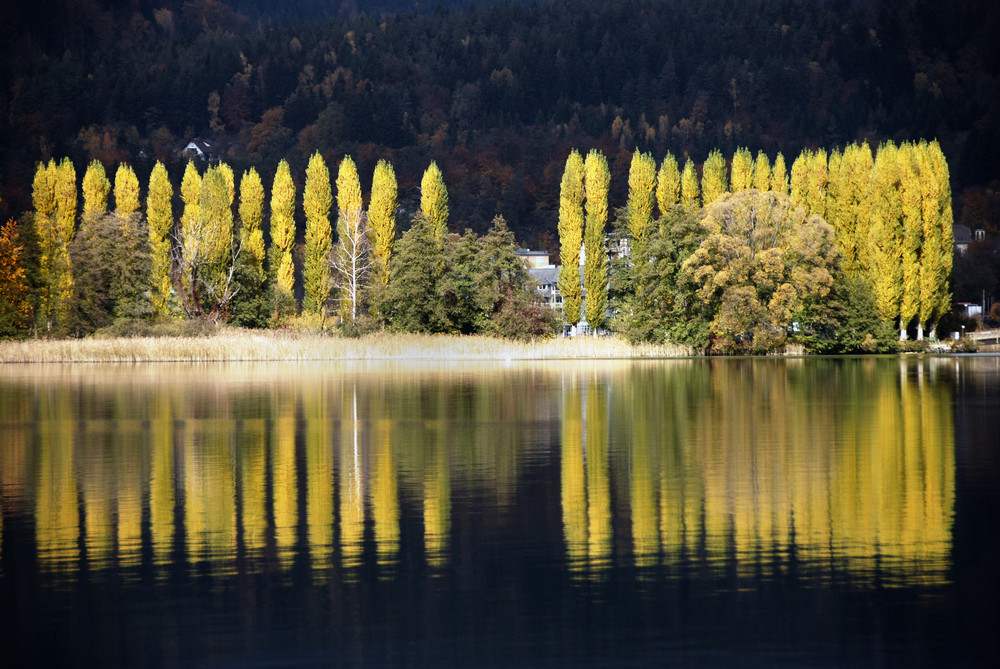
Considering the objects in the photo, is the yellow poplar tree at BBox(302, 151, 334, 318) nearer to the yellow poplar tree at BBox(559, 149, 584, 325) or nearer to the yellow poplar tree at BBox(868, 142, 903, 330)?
the yellow poplar tree at BBox(559, 149, 584, 325)

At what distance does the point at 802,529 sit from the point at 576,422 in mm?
11156

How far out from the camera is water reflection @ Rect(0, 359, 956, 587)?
10.9 m

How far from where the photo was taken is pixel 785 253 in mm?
55281

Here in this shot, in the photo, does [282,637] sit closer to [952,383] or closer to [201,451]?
[201,451]

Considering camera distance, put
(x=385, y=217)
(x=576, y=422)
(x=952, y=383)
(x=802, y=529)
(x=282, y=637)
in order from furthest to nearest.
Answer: (x=385, y=217), (x=952, y=383), (x=576, y=422), (x=802, y=529), (x=282, y=637)

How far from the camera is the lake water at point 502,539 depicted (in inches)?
329

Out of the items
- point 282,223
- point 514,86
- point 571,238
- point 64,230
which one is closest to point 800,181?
point 571,238

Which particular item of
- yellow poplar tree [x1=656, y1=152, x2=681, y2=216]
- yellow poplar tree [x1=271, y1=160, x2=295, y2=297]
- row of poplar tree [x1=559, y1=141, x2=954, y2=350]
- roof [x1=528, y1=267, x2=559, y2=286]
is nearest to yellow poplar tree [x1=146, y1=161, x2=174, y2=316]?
yellow poplar tree [x1=271, y1=160, x2=295, y2=297]

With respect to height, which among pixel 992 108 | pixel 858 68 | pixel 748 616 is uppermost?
pixel 858 68

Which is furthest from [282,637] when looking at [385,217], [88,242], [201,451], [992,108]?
[992,108]

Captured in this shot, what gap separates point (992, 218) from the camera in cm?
11456

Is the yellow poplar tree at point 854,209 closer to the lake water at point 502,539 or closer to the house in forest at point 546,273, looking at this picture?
the lake water at point 502,539

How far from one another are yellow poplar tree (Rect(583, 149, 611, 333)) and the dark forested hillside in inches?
1677

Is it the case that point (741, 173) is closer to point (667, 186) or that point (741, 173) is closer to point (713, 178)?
point (713, 178)
